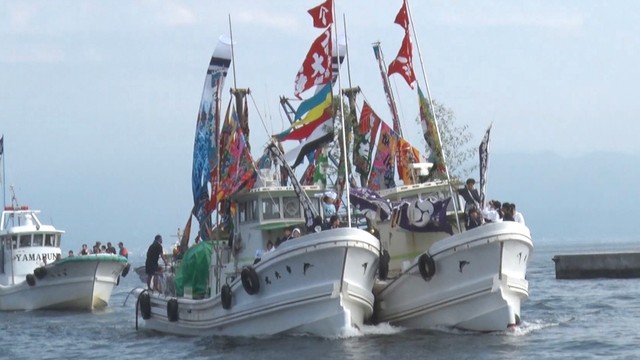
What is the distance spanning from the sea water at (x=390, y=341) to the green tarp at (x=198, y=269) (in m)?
1.50

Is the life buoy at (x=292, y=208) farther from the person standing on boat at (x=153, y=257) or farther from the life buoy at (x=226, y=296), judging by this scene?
the person standing on boat at (x=153, y=257)

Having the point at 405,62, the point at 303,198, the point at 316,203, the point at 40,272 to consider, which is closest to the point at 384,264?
the point at 303,198

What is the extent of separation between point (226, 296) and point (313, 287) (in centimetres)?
300

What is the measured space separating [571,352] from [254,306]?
7804 mm

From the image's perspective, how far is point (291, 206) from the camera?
36094 mm

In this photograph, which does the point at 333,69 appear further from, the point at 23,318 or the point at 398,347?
the point at 23,318

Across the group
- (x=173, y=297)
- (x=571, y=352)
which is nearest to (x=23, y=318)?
(x=173, y=297)

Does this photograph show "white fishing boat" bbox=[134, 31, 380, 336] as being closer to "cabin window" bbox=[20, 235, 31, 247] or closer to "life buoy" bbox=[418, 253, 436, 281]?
"life buoy" bbox=[418, 253, 436, 281]

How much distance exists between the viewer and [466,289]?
31547 millimetres

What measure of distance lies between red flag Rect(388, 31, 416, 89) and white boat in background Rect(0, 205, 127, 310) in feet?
72.5

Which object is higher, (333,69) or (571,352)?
(333,69)

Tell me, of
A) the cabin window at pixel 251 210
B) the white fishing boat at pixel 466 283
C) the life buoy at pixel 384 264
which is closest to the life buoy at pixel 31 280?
the cabin window at pixel 251 210

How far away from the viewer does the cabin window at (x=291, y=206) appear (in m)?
36.0

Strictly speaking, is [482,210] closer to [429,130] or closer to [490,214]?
[490,214]
